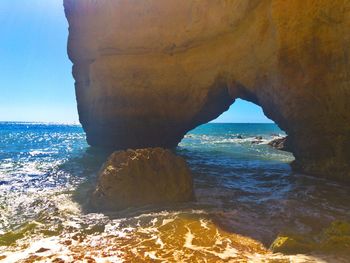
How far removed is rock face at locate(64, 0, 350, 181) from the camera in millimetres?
9930

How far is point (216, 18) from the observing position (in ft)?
47.8

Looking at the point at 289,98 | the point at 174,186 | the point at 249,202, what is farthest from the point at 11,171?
the point at 289,98

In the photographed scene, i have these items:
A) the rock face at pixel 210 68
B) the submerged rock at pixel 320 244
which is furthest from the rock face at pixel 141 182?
the rock face at pixel 210 68

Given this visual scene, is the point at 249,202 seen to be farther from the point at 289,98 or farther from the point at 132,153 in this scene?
the point at 289,98

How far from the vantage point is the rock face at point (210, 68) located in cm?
993

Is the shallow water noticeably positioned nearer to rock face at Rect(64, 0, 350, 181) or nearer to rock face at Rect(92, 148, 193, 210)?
rock face at Rect(92, 148, 193, 210)

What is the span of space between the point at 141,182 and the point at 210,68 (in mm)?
8869

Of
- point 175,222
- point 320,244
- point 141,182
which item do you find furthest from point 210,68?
point 320,244

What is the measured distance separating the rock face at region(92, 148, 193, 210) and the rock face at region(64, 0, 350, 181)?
5040 millimetres

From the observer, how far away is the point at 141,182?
7.92 metres

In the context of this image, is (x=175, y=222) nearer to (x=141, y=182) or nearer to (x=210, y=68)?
(x=141, y=182)

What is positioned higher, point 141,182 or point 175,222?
point 141,182

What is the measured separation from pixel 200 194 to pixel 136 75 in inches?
426

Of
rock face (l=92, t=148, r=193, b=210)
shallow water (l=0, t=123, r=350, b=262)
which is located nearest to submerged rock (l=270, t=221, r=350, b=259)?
shallow water (l=0, t=123, r=350, b=262)
